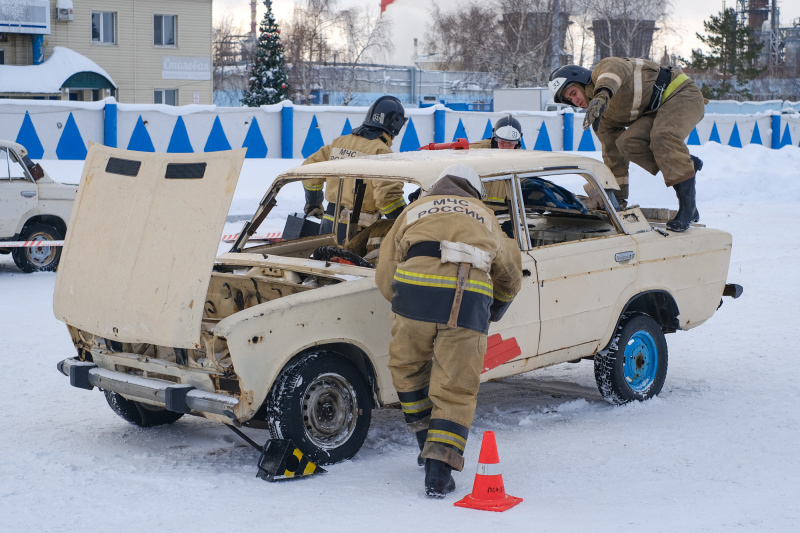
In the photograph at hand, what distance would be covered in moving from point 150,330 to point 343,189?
7.32ft

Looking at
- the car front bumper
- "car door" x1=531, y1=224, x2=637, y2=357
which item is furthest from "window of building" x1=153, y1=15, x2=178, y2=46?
the car front bumper

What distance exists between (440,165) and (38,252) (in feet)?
25.5

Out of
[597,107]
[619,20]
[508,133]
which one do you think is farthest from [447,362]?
[619,20]

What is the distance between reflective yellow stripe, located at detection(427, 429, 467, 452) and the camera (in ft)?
15.6

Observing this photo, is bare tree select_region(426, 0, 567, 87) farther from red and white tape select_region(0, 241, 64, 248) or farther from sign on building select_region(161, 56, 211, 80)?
red and white tape select_region(0, 241, 64, 248)

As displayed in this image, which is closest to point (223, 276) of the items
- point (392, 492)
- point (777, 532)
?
point (392, 492)

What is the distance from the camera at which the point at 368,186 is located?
686 centimetres

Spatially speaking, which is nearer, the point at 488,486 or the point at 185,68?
the point at 488,486

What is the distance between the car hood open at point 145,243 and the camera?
16.2 ft

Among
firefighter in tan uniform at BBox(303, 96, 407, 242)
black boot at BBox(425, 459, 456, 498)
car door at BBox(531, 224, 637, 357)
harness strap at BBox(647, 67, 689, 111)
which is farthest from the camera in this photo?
firefighter in tan uniform at BBox(303, 96, 407, 242)

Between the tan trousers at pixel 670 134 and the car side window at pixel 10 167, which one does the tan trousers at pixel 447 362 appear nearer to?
the tan trousers at pixel 670 134

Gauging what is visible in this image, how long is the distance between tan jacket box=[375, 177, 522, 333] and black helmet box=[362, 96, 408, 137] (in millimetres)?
3391

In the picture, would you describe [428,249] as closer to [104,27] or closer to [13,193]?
[13,193]

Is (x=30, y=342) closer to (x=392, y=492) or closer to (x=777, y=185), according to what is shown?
(x=392, y=492)
